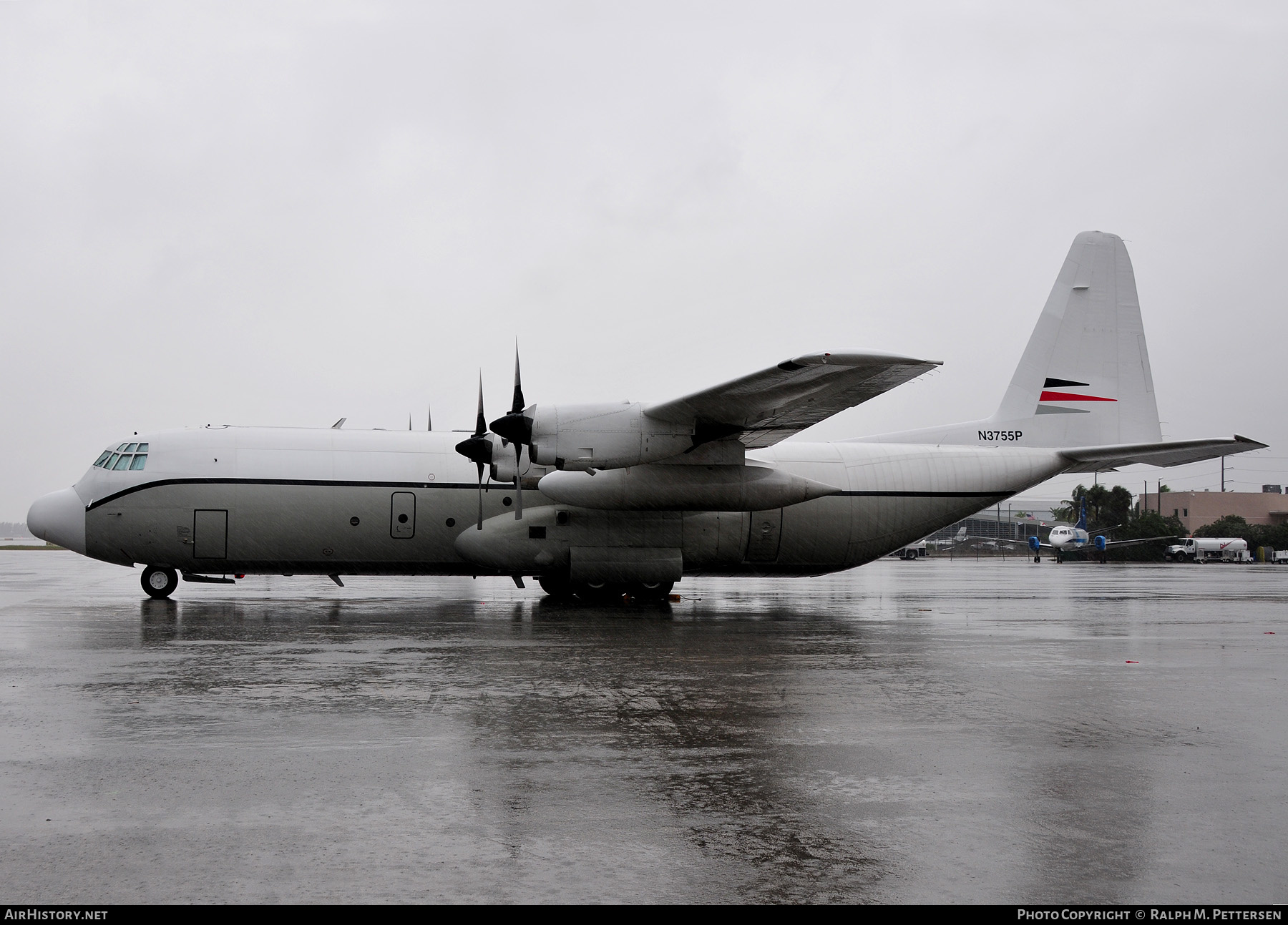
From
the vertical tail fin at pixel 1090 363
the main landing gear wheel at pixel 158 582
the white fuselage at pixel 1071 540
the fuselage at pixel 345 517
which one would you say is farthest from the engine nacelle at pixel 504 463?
the white fuselage at pixel 1071 540

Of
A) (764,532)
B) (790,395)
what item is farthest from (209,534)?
(790,395)

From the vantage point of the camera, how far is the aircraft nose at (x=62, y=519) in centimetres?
1834

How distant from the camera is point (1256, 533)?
74938 millimetres

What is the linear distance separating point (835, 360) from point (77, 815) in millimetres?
10413

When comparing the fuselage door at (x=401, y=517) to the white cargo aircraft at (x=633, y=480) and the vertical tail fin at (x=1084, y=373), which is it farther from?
the vertical tail fin at (x=1084, y=373)

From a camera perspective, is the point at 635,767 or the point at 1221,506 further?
the point at 1221,506

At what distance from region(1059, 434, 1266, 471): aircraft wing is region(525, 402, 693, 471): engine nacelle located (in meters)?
Result: 9.82

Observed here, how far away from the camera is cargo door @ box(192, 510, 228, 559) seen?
1827 cm

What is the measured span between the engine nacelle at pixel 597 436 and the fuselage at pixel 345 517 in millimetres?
2709

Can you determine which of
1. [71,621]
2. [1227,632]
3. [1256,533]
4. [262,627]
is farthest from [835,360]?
[1256,533]

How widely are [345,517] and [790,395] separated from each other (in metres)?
9.38

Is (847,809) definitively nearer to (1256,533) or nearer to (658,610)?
(658,610)

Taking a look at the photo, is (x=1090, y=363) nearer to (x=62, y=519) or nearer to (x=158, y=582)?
(x=158, y=582)

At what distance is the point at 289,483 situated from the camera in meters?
18.5
